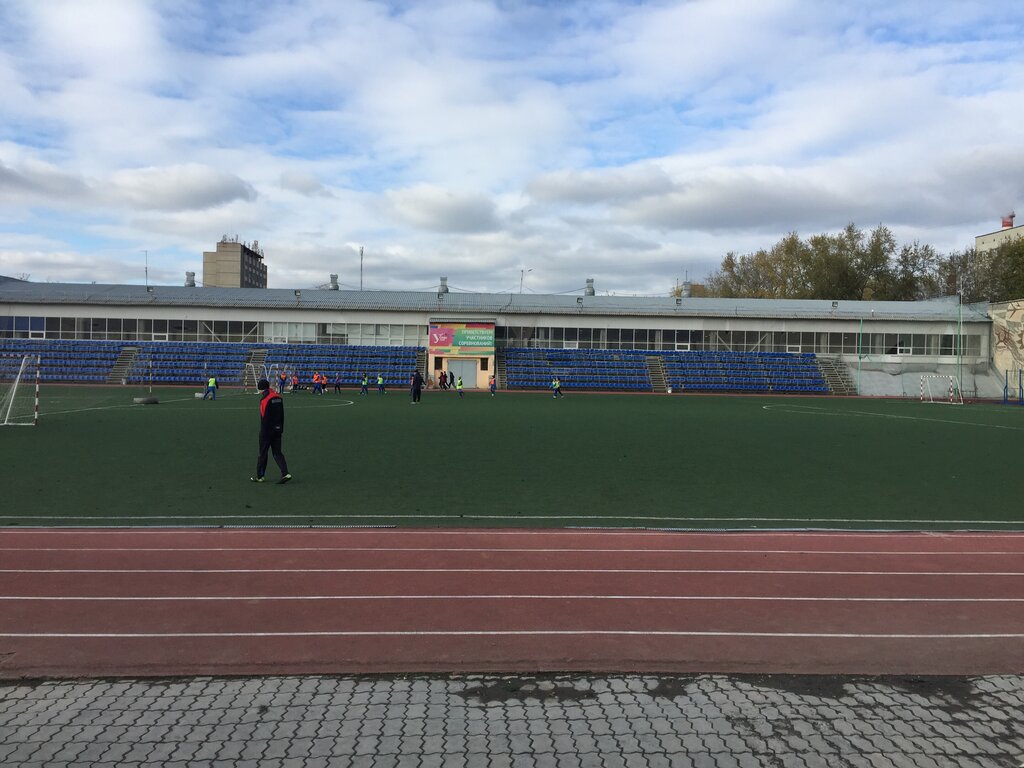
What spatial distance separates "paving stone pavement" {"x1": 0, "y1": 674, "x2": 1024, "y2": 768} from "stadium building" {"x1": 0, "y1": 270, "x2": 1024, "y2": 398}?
44570mm

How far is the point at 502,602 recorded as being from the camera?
5785mm

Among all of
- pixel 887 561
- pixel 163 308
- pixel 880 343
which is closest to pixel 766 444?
pixel 887 561

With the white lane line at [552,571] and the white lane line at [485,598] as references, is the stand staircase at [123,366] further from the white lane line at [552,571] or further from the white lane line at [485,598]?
the white lane line at [485,598]

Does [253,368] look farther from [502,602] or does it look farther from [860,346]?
[502,602]

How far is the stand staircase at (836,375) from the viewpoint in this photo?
1961 inches

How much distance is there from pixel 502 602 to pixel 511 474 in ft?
20.8

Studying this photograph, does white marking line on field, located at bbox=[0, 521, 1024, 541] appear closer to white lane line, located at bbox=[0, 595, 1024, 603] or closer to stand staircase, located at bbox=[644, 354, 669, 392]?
white lane line, located at bbox=[0, 595, 1024, 603]

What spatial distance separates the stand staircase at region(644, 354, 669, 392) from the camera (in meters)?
49.0

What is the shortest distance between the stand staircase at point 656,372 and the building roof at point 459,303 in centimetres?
369

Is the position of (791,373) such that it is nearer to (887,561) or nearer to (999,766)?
(887,561)

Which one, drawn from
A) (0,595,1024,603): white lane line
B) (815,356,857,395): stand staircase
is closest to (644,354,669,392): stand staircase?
(815,356,857,395): stand staircase

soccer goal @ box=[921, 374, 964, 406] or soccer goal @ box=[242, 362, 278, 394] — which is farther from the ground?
soccer goal @ box=[242, 362, 278, 394]

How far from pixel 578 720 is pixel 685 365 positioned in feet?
161

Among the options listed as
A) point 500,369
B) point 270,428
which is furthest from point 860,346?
point 270,428
